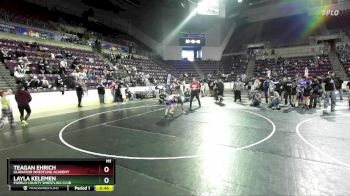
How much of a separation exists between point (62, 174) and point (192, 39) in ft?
143

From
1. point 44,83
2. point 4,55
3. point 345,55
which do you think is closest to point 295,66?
point 345,55

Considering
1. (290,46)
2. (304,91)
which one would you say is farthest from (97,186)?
(290,46)

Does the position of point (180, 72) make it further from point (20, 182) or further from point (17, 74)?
point (20, 182)

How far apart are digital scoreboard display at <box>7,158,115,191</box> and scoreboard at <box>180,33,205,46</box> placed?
140ft

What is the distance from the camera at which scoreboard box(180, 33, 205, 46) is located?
45.2m

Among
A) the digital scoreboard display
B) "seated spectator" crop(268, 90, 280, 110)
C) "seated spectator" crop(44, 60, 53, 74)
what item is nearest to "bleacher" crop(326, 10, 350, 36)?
"seated spectator" crop(268, 90, 280, 110)

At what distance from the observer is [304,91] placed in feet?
51.7

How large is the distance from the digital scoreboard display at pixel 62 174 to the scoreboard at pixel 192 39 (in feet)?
140

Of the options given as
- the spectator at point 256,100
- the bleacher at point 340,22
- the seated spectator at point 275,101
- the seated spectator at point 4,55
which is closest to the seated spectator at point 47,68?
the seated spectator at point 4,55

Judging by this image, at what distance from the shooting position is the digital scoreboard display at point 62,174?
149 inches

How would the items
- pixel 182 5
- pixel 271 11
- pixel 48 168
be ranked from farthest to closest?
pixel 271 11, pixel 182 5, pixel 48 168

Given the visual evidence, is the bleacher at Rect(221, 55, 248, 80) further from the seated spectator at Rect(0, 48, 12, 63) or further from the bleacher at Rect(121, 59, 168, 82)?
the seated spectator at Rect(0, 48, 12, 63)

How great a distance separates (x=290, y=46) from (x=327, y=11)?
746 cm

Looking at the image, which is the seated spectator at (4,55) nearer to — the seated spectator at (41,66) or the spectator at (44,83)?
the seated spectator at (41,66)
